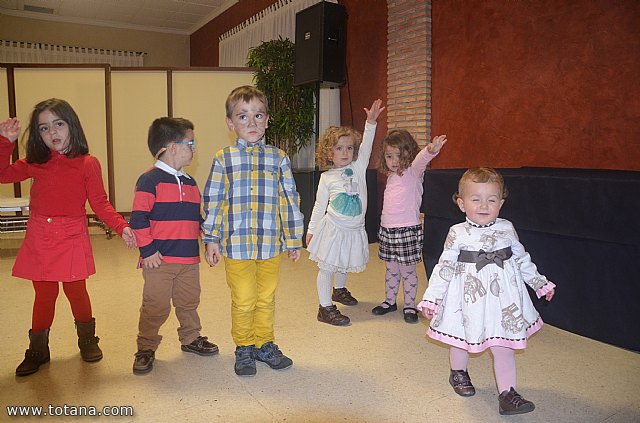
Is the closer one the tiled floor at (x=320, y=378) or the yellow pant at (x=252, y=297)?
the tiled floor at (x=320, y=378)

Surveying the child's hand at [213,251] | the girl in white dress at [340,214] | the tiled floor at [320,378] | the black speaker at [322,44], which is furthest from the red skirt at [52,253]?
the black speaker at [322,44]

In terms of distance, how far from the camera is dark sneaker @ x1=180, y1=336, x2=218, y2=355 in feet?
7.32

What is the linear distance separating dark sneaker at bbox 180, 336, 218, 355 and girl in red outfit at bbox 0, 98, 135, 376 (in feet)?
1.80

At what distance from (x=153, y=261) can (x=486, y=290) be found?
125cm

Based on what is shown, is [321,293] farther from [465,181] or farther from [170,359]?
[465,181]

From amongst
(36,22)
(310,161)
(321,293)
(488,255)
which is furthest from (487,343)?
(36,22)

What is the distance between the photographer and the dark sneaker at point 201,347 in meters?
2.23

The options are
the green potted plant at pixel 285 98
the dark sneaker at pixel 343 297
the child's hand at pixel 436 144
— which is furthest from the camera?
the green potted plant at pixel 285 98

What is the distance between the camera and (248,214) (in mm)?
1976

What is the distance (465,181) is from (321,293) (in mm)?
1177

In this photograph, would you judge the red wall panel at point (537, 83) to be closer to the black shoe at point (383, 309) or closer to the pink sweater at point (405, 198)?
the pink sweater at point (405, 198)

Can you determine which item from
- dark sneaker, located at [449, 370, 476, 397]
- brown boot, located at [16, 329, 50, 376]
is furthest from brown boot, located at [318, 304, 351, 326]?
brown boot, located at [16, 329, 50, 376]

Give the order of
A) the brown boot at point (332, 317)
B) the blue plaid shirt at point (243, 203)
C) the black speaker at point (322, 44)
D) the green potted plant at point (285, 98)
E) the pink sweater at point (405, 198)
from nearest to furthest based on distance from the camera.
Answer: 1. the blue plaid shirt at point (243, 203)
2. the brown boot at point (332, 317)
3. the pink sweater at point (405, 198)
4. the black speaker at point (322, 44)
5. the green potted plant at point (285, 98)

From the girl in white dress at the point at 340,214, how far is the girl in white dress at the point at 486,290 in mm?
959
